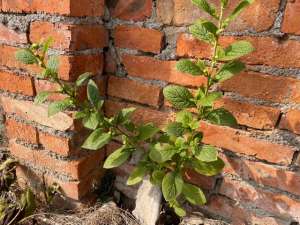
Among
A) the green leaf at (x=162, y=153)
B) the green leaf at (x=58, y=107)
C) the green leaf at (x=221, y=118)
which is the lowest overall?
the green leaf at (x=162, y=153)

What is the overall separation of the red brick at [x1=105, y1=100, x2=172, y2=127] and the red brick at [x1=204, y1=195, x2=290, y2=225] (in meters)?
0.32

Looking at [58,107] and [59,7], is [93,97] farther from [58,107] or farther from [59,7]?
[59,7]

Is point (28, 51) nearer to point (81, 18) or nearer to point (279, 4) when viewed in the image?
point (81, 18)

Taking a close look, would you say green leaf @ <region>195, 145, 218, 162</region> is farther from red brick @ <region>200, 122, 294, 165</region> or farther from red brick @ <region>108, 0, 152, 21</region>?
red brick @ <region>108, 0, 152, 21</region>

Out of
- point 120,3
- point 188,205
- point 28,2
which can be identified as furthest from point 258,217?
point 28,2

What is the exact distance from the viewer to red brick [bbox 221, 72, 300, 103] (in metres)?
0.83

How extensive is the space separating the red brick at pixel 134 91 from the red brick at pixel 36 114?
195mm

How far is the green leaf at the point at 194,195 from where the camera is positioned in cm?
94

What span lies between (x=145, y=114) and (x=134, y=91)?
9 centimetres

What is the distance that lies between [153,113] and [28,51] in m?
0.45

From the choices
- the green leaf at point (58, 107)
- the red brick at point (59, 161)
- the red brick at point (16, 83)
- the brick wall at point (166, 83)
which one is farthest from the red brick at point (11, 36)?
the red brick at point (59, 161)

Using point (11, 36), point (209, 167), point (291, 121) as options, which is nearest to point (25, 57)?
point (11, 36)

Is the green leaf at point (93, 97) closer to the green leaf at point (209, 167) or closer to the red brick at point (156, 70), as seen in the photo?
the red brick at point (156, 70)

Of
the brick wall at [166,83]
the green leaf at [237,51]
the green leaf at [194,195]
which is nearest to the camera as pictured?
the green leaf at [237,51]
